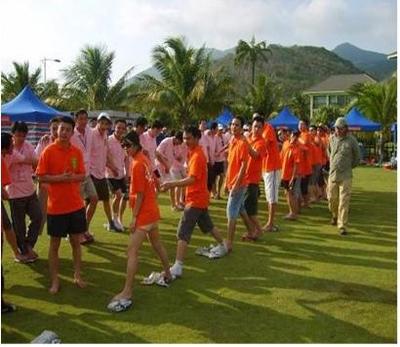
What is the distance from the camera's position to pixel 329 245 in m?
7.59

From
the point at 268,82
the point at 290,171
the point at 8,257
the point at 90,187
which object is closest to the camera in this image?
the point at 8,257

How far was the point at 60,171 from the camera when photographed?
5.23 meters

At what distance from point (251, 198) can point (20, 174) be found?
10.5ft

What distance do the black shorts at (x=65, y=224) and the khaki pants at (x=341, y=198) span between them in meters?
4.67

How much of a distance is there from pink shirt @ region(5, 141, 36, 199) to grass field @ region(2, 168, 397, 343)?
0.90 m

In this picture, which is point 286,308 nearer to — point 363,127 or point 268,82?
point 363,127

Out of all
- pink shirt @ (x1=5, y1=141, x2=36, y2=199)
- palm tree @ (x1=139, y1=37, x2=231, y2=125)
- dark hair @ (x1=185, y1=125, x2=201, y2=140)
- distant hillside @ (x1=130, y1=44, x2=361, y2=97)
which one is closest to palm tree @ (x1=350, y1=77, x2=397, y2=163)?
palm tree @ (x1=139, y1=37, x2=231, y2=125)

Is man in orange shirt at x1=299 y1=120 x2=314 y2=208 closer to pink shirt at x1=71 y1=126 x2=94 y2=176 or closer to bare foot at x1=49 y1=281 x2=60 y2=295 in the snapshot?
pink shirt at x1=71 y1=126 x2=94 y2=176

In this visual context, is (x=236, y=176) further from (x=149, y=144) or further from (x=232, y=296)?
(x=149, y=144)

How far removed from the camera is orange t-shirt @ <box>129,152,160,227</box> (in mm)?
4973

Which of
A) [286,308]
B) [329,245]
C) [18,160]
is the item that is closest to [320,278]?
[286,308]

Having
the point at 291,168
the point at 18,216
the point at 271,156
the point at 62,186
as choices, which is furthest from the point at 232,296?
the point at 291,168

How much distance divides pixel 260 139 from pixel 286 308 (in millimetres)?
3412

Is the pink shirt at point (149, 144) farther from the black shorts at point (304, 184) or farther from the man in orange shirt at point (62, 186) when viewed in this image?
the man in orange shirt at point (62, 186)
